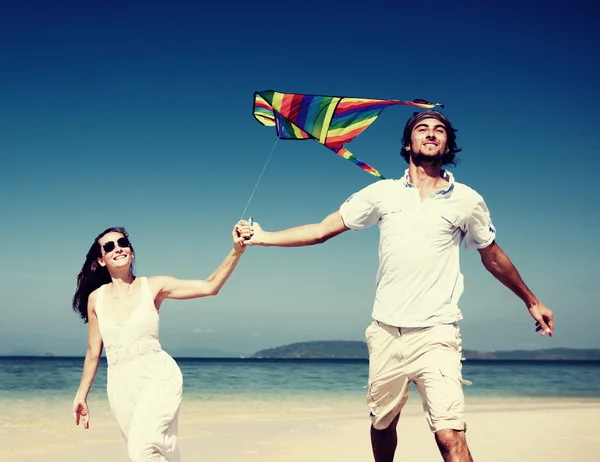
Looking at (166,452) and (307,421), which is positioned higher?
(166,452)

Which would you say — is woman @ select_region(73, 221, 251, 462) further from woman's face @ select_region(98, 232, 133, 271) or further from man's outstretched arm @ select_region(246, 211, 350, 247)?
man's outstretched arm @ select_region(246, 211, 350, 247)

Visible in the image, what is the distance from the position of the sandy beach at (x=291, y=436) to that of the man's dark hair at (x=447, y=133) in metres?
4.93

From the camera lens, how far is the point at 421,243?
14.0 ft

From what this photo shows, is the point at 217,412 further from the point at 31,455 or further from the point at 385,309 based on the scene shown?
the point at 385,309

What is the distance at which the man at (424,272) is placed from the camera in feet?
13.9

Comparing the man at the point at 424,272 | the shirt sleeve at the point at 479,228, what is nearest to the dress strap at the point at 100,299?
the man at the point at 424,272

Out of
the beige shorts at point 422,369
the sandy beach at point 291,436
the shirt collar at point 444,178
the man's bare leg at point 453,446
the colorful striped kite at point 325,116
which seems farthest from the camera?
the sandy beach at point 291,436

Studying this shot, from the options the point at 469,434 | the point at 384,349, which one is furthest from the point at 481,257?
the point at 469,434

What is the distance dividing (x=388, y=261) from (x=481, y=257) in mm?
755

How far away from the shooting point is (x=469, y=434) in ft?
34.8

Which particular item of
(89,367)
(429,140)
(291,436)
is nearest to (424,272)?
(429,140)

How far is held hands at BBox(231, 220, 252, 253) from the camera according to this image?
5.05 meters

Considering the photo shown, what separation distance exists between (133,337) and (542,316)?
2.87 metres

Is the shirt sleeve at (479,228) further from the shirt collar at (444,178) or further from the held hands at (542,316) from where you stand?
the held hands at (542,316)
